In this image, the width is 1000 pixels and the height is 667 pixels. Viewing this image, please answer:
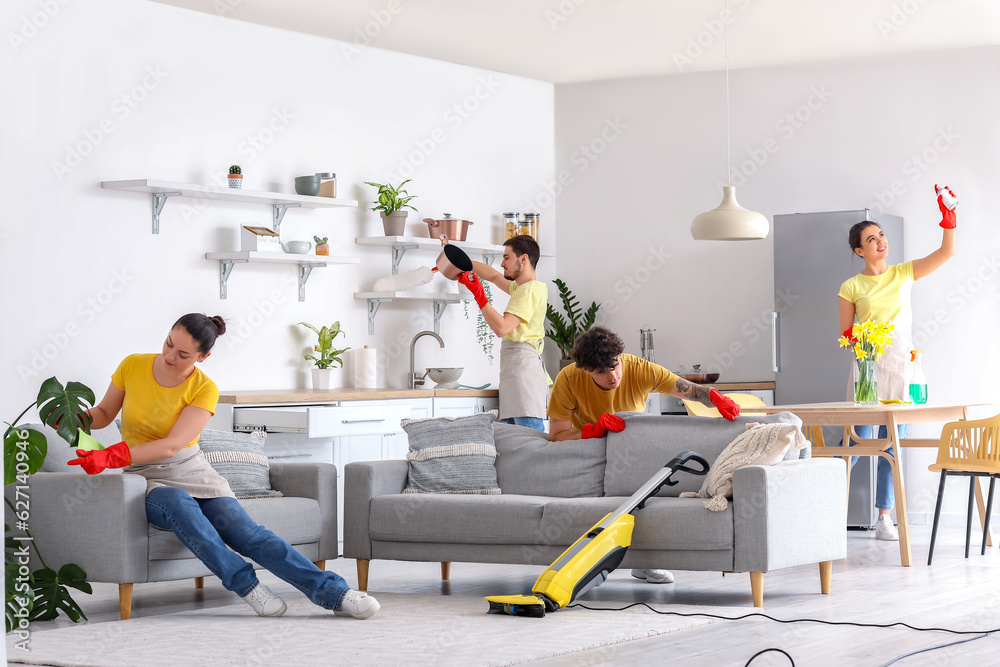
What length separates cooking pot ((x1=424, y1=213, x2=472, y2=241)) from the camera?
7.01 m

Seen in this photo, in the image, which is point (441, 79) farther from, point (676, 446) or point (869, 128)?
point (676, 446)

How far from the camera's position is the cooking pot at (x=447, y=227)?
7.01 meters

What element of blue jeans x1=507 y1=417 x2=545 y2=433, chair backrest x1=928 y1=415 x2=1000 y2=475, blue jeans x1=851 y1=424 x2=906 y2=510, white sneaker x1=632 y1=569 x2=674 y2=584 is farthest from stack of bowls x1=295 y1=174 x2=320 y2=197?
chair backrest x1=928 y1=415 x2=1000 y2=475

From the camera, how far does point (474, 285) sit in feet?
18.5

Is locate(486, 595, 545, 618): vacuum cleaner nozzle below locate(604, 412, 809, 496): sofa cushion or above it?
below

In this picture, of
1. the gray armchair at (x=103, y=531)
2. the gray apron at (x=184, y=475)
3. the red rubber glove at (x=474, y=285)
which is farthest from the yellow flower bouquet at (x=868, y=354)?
the gray apron at (x=184, y=475)

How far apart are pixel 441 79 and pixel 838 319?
2.77 metres

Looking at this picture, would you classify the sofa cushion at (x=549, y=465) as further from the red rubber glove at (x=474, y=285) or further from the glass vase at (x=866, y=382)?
the glass vase at (x=866, y=382)

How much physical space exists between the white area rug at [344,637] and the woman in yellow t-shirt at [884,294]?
2.36m

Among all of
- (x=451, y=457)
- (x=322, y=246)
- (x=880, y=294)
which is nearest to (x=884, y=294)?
(x=880, y=294)

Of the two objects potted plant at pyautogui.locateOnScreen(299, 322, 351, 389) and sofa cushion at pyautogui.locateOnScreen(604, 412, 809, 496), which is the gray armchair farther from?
potted plant at pyautogui.locateOnScreen(299, 322, 351, 389)

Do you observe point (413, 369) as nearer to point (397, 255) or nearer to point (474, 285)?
point (397, 255)

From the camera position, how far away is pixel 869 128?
7.24 metres

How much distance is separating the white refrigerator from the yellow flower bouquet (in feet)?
3.30
